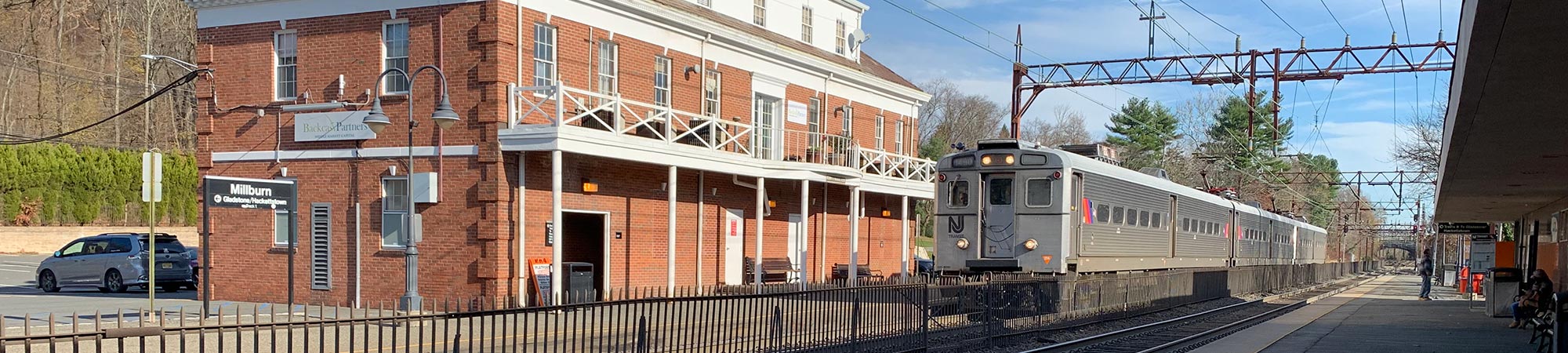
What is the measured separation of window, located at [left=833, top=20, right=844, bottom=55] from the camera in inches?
1318

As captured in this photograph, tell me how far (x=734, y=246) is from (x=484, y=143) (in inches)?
309

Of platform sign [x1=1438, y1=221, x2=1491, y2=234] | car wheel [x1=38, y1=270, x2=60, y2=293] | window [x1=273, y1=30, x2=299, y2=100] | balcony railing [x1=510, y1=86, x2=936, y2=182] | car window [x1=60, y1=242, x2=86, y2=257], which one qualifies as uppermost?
window [x1=273, y1=30, x2=299, y2=100]

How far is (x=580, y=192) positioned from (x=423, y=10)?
417cm

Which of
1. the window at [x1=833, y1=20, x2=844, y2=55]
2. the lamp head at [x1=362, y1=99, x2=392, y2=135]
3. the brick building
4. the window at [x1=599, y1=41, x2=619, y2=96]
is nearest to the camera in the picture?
the lamp head at [x1=362, y1=99, x2=392, y2=135]

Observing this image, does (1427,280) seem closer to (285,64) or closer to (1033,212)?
(1033,212)

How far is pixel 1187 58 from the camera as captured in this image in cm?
3136

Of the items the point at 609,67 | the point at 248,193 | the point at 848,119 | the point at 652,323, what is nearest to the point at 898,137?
the point at 848,119

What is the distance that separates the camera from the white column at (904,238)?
1277 inches

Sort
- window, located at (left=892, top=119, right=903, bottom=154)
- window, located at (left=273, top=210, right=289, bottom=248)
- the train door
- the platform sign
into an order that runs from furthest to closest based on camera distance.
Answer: the platform sign → window, located at (left=892, top=119, right=903, bottom=154) → window, located at (left=273, top=210, right=289, bottom=248) → the train door

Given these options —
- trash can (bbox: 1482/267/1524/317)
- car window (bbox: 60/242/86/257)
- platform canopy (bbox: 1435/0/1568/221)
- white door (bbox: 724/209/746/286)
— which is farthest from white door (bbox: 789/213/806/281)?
car window (bbox: 60/242/86/257)

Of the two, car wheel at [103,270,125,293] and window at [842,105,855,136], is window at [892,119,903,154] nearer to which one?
window at [842,105,855,136]

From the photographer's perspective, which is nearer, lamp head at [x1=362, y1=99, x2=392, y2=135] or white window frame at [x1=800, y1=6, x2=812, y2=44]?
lamp head at [x1=362, y1=99, x2=392, y2=135]

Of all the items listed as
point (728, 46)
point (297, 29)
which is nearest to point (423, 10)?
point (297, 29)

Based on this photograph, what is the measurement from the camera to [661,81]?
24469mm
